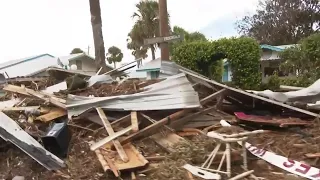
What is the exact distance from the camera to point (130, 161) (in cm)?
446

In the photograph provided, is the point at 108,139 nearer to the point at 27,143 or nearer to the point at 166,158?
the point at 166,158

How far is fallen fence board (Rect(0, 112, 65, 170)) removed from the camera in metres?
4.88

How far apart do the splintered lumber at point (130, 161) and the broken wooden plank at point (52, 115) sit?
5.82 feet

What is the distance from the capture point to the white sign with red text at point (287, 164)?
3.82 metres

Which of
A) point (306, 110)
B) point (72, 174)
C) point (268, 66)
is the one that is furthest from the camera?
point (268, 66)

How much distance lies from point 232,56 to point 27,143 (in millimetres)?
10736

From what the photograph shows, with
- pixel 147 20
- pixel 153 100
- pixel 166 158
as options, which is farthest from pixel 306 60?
pixel 147 20

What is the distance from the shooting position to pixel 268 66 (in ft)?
84.0

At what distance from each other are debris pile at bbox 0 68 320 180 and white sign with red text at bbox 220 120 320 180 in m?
0.01

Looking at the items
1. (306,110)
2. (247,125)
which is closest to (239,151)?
(247,125)

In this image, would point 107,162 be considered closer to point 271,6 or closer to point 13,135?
point 13,135

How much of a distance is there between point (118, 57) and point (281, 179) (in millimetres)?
38955

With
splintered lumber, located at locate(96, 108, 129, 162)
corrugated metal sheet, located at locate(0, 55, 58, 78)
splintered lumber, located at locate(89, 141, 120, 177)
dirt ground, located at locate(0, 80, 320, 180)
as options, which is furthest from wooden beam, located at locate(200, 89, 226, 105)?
corrugated metal sheet, located at locate(0, 55, 58, 78)

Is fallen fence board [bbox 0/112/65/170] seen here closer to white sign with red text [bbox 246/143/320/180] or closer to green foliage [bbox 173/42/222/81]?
white sign with red text [bbox 246/143/320/180]
